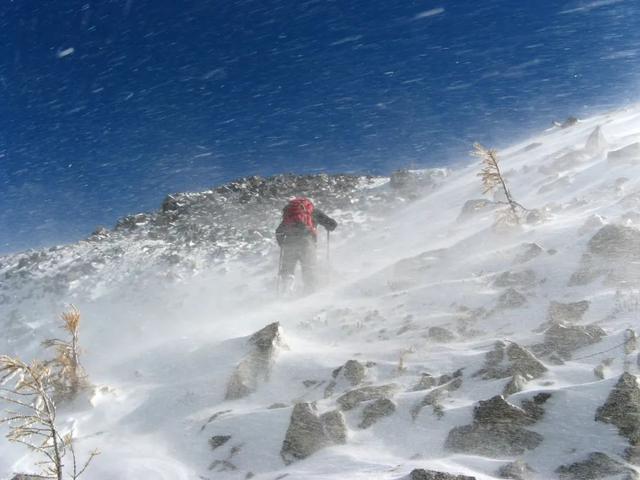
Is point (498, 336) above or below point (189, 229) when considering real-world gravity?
above

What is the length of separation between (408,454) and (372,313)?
4136 mm

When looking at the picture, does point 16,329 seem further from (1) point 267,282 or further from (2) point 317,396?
(2) point 317,396

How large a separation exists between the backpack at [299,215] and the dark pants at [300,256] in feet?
1.25

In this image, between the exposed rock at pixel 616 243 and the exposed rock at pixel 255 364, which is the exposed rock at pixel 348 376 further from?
the exposed rock at pixel 616 243

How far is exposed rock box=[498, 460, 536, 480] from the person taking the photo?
3.74 m

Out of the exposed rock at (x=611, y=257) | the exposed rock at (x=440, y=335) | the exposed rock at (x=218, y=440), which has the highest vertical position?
the exposed rock at (x=218, y=440)

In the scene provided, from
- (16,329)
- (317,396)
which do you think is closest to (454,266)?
(317,396)

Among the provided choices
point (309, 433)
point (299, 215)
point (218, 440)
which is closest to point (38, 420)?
point (218, 440)

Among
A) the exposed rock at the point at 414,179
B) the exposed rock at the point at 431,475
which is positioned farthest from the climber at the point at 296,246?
the exposed rock at the point at 414,179

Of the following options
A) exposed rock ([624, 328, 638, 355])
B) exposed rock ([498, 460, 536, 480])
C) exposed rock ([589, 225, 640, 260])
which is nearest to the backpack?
exposed rock ([589, 225, 640, 260])

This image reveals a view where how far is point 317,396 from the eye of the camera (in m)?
6.01

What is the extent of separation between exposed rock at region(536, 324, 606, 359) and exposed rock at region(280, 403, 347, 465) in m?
2.45

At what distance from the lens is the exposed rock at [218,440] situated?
18.0ft

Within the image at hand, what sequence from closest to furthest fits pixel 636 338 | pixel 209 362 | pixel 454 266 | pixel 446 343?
1. pixel 636 338
2. pixel 446 343
3. pixel 209 362
4. pixel 454 266
